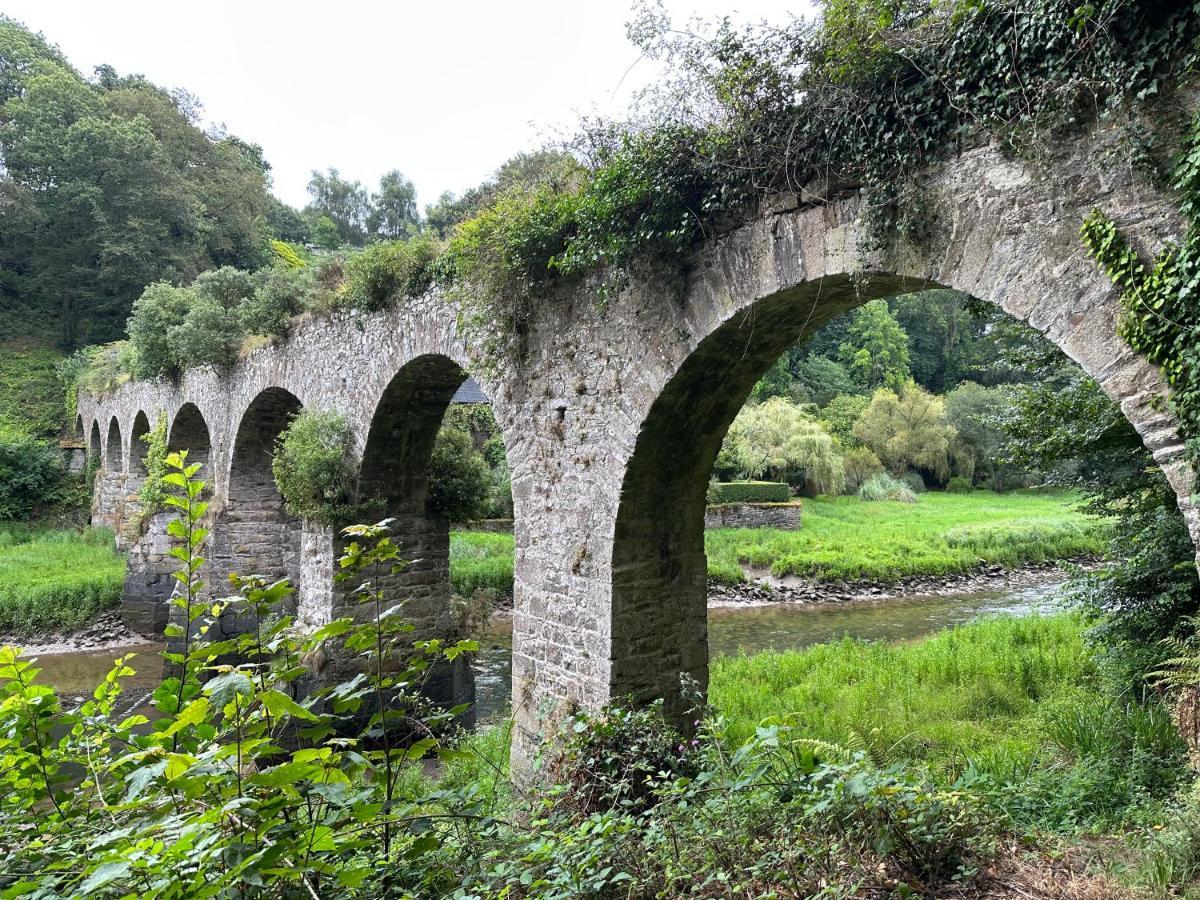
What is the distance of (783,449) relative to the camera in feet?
84.2

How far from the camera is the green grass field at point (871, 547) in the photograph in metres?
17.2

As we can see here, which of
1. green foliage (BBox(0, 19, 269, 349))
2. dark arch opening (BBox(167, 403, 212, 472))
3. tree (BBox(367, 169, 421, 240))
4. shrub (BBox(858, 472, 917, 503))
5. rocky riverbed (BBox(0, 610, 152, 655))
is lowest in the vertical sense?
rocky riverbed (BBox(0, 610, 152, 655))

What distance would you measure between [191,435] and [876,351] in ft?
104

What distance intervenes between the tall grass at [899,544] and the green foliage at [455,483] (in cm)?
714

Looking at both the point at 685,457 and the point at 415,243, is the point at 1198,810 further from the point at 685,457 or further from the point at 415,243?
the point at 415,243

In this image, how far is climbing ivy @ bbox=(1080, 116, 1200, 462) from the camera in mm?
2389

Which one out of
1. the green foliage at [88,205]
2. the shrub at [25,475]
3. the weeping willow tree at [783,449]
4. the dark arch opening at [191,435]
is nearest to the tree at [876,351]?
the weeping willow tree at [783,449]

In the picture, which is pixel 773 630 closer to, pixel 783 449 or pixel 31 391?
pixel 783 449

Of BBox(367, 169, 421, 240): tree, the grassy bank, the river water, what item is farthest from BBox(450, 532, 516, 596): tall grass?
BBox(367, 169, 421, 240): tree

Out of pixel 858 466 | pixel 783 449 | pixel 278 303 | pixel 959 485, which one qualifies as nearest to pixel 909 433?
pixel 959 485

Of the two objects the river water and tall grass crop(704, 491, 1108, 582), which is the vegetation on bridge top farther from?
tall grass crop(704, 491, 1108, 582)

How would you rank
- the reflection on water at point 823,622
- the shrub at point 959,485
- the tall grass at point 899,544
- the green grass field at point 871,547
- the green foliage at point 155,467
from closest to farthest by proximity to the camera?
the reflection on water at point 823,622 → the green foliage at point 155,467 → the green grass field at point 871,547 → the tall grass at point 899,544 → the shrub at point 959,485

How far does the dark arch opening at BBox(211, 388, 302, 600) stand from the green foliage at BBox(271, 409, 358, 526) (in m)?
3.20

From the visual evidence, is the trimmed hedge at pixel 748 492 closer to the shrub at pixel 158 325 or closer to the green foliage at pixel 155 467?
the green foliage at pixel 155 467
